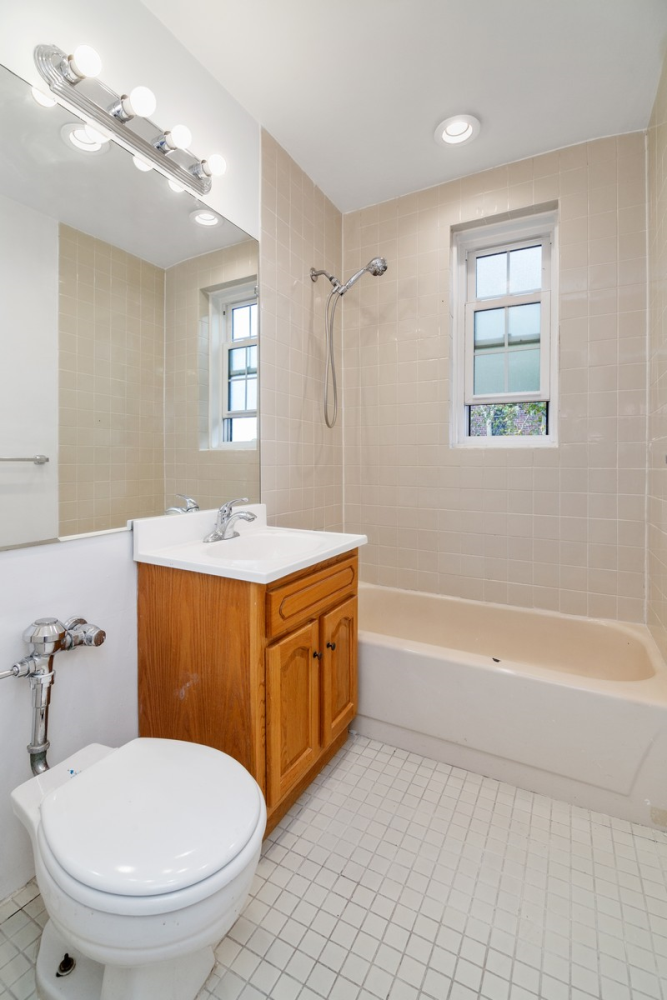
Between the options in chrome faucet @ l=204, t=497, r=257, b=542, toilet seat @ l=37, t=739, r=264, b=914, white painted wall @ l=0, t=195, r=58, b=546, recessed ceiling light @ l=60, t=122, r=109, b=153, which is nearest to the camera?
toilet seat @ l=37, t=739, r=264, b=914

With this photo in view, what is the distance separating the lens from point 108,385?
1278mm

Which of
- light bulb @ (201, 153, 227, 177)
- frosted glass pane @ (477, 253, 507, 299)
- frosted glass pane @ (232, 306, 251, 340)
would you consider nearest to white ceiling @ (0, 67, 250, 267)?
light bulb @ (201, 153, 227, 177)

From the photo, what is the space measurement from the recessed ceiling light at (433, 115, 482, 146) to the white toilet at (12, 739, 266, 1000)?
95.8 inches

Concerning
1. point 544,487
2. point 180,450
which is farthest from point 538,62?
point 180,450

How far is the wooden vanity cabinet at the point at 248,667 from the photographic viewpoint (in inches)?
46.3

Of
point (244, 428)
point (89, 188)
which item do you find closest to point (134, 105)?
point (89, 188)

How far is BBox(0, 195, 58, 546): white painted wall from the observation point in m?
1.04

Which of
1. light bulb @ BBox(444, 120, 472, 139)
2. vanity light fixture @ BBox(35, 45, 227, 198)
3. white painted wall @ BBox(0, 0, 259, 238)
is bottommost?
vanity light fixture @ BBox(35, 45, 227, 198)

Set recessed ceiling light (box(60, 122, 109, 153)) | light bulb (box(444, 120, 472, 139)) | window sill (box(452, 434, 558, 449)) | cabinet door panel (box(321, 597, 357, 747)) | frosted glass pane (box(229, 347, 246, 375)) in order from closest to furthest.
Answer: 1. recessed ceiling light (box(60, 122, 109, 153))
2. cabinet door panel (box(321, 597, 357, 747))
3. frosted glass pane (box(229, 347, 246, 375))
4. light bulb (box(444, 120, 472, 139))
5. window sill (box(452, 434, 558, 449))

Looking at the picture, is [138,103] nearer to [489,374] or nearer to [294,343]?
[294,343]

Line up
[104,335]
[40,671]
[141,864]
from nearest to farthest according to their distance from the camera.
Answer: [141,864] → [40,671] → [104,335]

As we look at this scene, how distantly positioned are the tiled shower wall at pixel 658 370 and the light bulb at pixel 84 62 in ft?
6.13

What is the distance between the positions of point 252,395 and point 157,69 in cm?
107

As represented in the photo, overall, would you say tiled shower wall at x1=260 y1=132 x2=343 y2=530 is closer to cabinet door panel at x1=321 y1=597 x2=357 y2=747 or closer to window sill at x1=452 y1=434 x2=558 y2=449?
cabinet door panel at x1=321 y1=597 x2=357 y2=747
